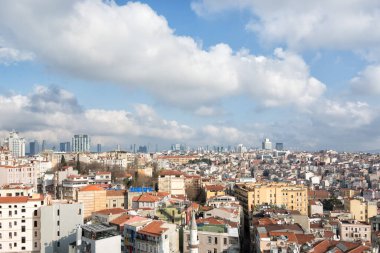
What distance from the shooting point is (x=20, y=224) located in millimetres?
26156

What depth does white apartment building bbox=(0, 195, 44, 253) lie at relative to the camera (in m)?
25.9

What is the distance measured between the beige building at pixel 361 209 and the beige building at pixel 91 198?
22.0 meters

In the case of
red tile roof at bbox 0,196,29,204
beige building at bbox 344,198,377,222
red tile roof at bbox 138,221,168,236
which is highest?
red tile roof at bbox 0,196,29,204

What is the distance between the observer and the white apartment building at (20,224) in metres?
25.9

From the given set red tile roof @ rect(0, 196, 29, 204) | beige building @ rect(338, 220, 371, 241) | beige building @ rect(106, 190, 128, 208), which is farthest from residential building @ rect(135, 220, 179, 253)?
beige building @ rect(106, 190, 128, 208)

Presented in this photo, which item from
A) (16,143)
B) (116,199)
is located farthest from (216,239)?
(16,143)

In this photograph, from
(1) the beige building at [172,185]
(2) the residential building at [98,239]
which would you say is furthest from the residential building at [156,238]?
(1) the beige building at [172,185]

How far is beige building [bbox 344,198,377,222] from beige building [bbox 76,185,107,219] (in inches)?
865

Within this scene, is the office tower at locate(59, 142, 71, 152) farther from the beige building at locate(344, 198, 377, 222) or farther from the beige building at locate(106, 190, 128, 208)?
the beige building at locate(344, 198, 377, 222)

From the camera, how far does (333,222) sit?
1234 inches

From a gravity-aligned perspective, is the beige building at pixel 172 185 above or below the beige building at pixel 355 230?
above

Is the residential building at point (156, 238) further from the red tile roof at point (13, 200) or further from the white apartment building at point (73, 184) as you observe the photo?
the white apartment building at point (73, 184)

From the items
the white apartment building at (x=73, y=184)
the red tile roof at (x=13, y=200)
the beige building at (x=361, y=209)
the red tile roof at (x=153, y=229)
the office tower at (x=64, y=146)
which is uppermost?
the office tower at (x=64, y=146)

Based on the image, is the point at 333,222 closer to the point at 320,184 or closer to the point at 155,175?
the point at 155,175
